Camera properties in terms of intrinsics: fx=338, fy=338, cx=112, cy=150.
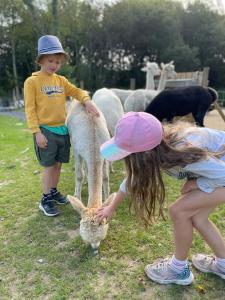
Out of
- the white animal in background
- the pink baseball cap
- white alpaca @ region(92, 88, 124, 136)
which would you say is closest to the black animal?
white alpaca @ region(92, 88, 124, 136)

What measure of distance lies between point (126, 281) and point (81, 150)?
1706 mm

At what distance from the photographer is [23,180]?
5531 mm

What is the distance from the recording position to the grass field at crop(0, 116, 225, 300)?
9.19 ft

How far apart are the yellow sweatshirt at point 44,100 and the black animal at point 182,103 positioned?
3.16 m

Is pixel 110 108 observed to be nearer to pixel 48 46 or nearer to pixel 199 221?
pixel 48 46

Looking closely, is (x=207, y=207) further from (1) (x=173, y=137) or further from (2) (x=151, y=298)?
(2) (x=151, y=298)

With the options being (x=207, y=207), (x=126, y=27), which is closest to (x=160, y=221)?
(x=207, y=207)

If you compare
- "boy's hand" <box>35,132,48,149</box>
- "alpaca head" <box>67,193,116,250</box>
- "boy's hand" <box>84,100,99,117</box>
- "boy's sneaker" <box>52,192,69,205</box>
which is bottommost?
"boy's sneaker" <box>52,192,69,205</box>

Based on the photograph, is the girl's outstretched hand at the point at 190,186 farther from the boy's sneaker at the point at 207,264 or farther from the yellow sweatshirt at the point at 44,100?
the yellow sweatshirt at the point at 44,100

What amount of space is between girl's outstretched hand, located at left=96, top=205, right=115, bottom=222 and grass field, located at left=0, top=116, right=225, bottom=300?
53cm

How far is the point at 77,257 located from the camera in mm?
3285

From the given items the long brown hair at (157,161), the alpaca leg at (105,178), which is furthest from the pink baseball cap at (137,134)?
the alpaca leg at (105,178)

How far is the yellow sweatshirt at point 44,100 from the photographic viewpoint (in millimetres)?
3877

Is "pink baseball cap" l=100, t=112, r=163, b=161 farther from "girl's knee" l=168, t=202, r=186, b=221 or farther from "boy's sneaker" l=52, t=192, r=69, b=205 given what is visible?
"boy's sneaker" l=52, t=192, r=69, b=205
